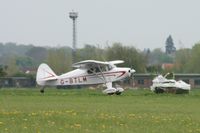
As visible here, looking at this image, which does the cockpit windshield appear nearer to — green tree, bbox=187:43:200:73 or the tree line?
the tree line

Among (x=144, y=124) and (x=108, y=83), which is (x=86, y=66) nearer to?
(x=108, y=83)

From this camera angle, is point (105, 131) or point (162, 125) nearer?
point (105, 131)

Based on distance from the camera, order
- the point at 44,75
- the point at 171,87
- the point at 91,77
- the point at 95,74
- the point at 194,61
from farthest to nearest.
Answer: the point at 194,61
the point at 44,75
the point at 171,87
the point at 91,77
the point at 95,74

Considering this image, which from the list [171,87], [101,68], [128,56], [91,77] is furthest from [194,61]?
[101,68]

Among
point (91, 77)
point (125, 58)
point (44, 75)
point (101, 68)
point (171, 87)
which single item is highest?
point (125, 58)

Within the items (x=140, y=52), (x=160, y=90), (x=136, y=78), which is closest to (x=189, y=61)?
(x=140, y=52)

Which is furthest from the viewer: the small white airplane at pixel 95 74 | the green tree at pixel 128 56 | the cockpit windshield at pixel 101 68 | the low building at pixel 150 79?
the green tree at pixel 128 56

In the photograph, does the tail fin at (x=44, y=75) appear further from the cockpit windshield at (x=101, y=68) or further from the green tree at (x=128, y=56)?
the green tree at (x=128, y=56)

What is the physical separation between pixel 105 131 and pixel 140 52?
101 m

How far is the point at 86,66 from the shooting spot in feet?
163

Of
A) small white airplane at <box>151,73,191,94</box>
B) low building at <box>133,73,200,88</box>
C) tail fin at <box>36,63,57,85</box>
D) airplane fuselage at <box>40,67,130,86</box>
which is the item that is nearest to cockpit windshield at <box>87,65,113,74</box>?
airplane fuselage at <box>40,67,130,86</box>

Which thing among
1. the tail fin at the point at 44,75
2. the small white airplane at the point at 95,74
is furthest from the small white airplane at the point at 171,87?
the tail fin at the point at 44,75

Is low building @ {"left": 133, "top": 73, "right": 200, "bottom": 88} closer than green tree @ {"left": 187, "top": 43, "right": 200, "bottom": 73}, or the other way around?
low building @ {"left": 133, "top": 73, "right": 200, "bottom": 88}

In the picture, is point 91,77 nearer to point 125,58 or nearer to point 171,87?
point 171,87
